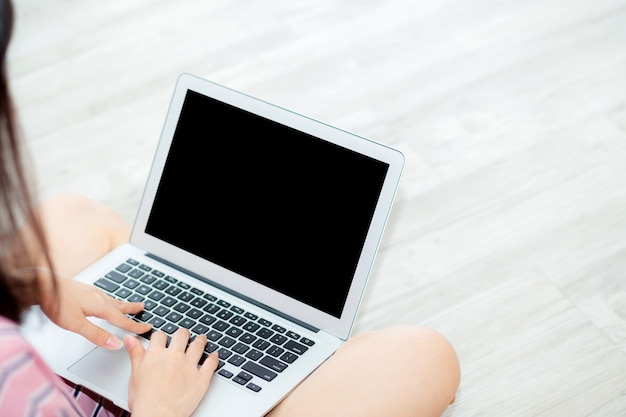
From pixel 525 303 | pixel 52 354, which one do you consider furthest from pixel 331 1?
pixel 52 354

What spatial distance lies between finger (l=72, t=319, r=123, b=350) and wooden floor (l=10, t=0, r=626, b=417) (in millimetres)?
558

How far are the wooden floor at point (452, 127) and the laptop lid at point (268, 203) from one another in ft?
1.32

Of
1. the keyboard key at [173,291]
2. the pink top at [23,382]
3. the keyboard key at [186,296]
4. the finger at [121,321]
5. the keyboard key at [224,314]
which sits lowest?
the keyboard key at [224,314]

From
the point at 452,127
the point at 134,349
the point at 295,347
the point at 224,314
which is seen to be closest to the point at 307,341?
the point at 295,347

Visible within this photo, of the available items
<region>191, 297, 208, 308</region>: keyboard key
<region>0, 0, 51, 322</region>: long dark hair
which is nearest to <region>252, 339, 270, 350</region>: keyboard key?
<region>191, 297, 208, 308</region>: keyboard key

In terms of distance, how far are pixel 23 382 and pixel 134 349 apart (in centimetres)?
31

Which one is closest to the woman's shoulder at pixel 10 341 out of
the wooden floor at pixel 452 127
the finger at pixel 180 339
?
the finger at pixel 180 339

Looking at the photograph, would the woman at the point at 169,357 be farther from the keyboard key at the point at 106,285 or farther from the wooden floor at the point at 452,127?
the wooden floor at the point at 452,127

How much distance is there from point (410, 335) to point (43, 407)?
52cm

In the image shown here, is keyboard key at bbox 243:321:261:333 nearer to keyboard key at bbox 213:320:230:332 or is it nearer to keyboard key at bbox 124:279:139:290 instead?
keyboard key at bbox 213:320:230:332

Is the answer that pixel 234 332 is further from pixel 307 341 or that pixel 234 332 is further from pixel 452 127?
pixel 452 127

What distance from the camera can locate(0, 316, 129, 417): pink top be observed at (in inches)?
25.1

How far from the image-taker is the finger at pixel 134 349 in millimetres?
951

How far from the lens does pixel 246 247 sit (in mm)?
1073
